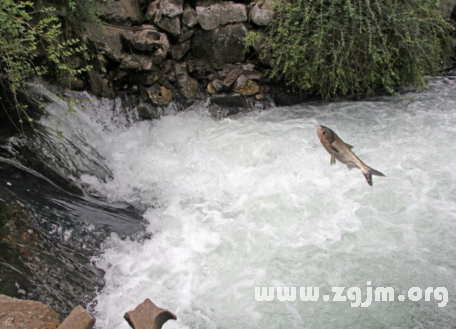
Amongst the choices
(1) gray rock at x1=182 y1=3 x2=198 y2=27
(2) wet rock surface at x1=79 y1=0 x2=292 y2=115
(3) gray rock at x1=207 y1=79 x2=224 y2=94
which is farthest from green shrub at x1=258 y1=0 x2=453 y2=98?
(1) gray rock at x1=182 y1=3 x2=198 y2=27

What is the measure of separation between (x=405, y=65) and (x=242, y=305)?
340 centimetres

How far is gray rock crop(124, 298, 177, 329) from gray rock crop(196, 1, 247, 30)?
3.54 metres

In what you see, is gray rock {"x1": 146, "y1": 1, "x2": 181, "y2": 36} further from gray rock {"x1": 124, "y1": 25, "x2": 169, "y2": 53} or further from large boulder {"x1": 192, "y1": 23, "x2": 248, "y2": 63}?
large boulder {"x1": 192, "y1": 23, "x2": 248, "y2": 63}

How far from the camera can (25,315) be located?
2062 millimetres

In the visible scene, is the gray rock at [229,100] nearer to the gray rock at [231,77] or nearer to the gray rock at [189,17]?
the gray rock at [231,77]

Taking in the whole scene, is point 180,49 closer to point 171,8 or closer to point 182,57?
point 182,57

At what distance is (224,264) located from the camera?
3.07 m

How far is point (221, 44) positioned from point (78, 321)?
12.0ft

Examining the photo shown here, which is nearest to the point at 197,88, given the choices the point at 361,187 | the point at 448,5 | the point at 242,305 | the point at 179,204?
the point at 179,204

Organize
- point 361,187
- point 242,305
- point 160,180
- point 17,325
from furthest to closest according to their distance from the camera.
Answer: point 160,180
point 361,187
point 242,305
point 17,325

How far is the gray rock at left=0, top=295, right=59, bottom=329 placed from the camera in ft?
6.62

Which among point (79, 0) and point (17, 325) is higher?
point (79, 0)

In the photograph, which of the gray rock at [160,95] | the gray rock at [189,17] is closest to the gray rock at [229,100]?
the gray rock at [160,95]

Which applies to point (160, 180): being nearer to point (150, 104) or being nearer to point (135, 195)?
point (135, 195)
